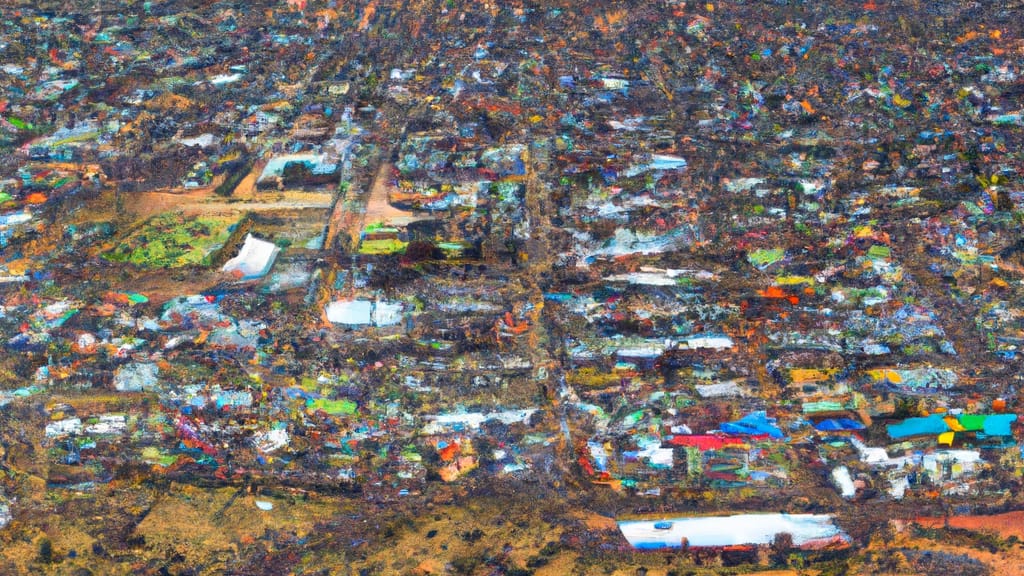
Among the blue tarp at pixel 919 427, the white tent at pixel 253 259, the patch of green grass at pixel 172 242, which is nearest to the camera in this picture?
the blue tarp at pixel 919 427

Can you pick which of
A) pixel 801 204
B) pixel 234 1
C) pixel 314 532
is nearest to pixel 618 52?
pixel 801 204

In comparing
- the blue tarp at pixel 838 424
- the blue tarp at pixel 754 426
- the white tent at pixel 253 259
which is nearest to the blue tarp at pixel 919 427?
the blue tarp at pixel 838 424

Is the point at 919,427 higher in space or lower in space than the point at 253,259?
lower

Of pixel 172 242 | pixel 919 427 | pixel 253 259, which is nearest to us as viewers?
pixel 919 427

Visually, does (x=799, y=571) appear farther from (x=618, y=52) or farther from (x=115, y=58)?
(x=115, y=58)

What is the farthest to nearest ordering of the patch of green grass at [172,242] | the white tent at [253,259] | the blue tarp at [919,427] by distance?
the patch of green grass at [172,242], the white tent at [253,259], the blue tarp at [919,427]

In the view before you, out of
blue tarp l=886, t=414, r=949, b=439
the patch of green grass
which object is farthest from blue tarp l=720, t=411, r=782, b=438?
the patch of green grass

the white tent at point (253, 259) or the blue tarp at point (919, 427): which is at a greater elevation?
the white tent at point (253, 259)

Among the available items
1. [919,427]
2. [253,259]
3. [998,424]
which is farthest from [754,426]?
[253,259]

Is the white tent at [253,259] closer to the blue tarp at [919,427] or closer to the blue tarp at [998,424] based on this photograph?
the blue tarp at [919,427]

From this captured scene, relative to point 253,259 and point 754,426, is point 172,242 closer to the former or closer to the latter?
point 253,259
